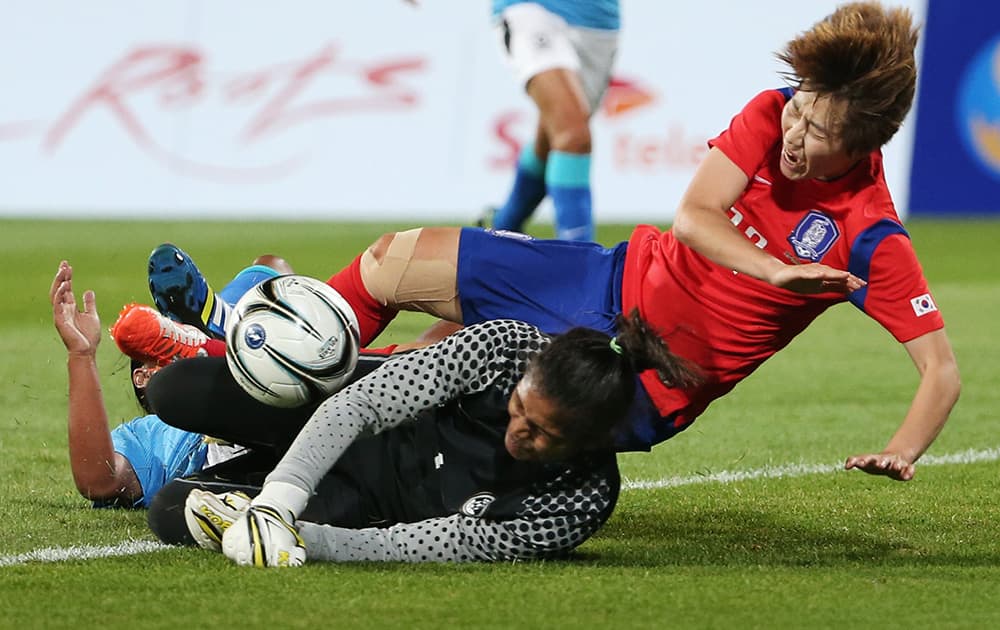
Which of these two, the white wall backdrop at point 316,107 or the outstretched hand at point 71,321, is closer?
the outstretched hand at point 71,321

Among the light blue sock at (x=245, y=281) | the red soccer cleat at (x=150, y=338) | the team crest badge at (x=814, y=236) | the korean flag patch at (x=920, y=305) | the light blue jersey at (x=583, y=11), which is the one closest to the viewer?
the korean flag patch at (x=920, y=305)

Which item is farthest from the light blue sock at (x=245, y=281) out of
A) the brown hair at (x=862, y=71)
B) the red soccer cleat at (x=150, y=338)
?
the brown hair at (x=862, y=71)

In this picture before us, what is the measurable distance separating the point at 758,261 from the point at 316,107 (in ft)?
34.6

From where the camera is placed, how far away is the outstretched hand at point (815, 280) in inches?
157

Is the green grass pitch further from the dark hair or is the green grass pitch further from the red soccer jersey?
the red soccer jersey

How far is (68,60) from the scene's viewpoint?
46.5ft

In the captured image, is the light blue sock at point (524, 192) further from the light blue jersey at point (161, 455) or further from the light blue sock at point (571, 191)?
the light blue jersey at point (161, 455)

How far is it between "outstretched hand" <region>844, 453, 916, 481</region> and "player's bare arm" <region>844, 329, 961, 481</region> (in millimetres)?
25

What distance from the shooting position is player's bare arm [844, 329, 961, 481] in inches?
163

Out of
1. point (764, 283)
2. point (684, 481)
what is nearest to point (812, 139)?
point (764, 283)

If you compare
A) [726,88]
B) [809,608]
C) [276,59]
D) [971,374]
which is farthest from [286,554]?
[726,88]

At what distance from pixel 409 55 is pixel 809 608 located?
11299 millimetres

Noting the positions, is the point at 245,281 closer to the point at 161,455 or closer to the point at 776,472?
the point at 161,455

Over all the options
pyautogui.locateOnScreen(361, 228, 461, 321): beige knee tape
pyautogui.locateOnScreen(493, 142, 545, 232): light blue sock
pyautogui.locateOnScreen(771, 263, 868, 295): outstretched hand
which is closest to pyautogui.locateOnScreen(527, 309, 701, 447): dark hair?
pyautogui.locateOnScreen(771, 263, 868, 295): outstretched hand
